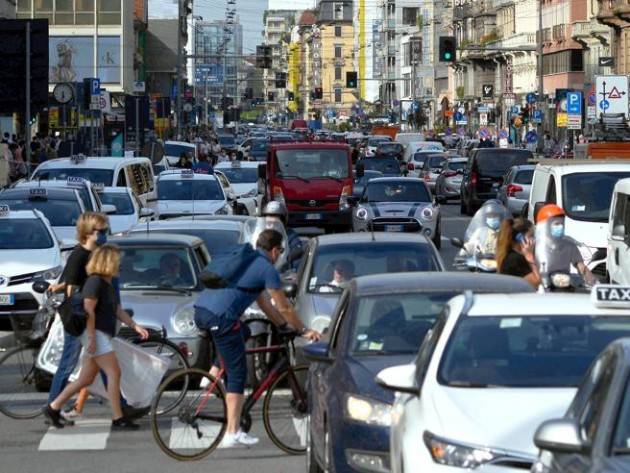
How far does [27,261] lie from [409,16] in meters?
160

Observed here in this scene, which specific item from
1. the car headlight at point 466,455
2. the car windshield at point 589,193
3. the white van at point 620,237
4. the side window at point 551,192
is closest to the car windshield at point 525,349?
the car headlight at point 466,455

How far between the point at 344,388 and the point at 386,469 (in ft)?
2.21

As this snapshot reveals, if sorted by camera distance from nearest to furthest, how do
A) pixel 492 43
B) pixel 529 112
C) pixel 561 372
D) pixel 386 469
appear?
pixel 561 372 < pixel 386 469 < pixel 529 112 < pixel 492 43

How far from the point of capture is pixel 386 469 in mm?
9352

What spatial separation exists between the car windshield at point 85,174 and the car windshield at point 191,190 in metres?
1.47

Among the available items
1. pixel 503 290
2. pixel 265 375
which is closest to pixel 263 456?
pixel 265 375

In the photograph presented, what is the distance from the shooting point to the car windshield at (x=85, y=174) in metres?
31.9

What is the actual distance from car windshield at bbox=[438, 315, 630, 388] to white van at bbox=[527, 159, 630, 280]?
15.1 m

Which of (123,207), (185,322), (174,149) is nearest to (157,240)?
(185,322)

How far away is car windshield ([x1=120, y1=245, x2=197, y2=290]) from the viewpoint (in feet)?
54.2

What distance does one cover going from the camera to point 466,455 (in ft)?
24.4

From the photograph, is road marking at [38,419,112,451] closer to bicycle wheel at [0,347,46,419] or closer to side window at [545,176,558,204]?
bicycle wheel at [0,347,46,419]

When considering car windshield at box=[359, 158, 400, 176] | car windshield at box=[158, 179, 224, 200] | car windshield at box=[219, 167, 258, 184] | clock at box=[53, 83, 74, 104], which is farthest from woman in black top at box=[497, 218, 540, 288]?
car windshield at box=[359, 158, 400, 176]

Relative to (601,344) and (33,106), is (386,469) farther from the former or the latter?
(33,106)
